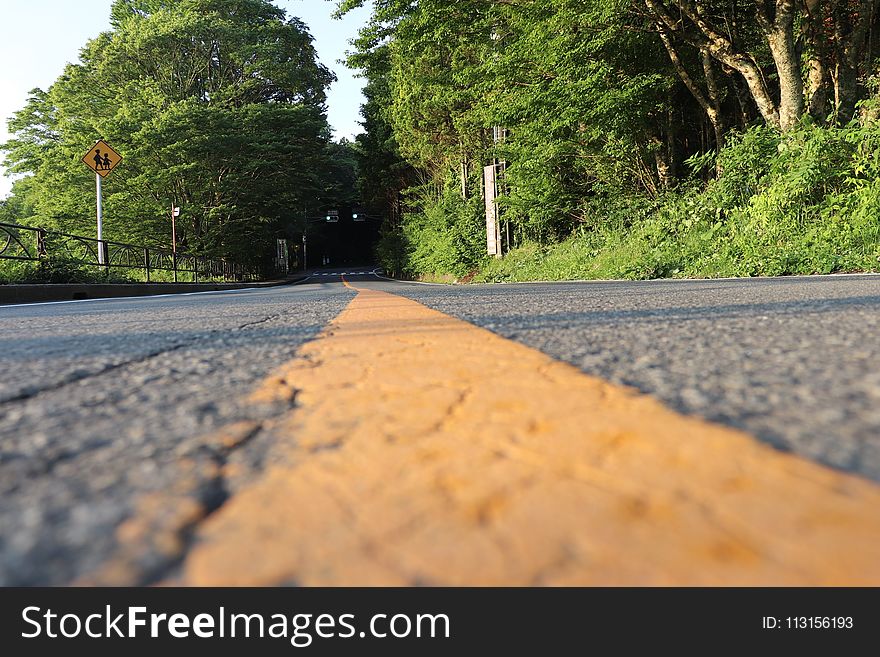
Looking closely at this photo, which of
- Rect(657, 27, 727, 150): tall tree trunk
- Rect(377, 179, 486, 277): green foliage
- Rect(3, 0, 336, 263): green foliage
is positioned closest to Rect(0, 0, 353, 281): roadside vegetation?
Rect(3, 0, 336, 263): green foliage

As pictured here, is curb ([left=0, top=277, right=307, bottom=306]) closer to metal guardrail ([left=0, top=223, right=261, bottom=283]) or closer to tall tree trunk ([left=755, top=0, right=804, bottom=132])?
metal guardrail ([left=0, top=223, right=261, bottom=283])

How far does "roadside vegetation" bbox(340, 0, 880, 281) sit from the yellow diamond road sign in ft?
26.9

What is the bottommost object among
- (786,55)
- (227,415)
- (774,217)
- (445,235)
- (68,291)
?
(227,415)

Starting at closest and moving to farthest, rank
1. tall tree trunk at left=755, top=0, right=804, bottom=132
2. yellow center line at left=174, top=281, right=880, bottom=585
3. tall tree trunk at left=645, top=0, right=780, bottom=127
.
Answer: yellow center line at left=174, top=281, right=880, bottom=585 < tall tree trunk at left=755, top=0, right=804, bottom=132 < tall tree trunk at left=645, top=0, right=780, bottom=127

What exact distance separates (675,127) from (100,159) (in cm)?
1499

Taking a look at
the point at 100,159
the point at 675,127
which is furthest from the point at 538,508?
the point at 100,159

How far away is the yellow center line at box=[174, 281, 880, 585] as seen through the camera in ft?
1.51

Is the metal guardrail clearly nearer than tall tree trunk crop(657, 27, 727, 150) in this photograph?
Yes

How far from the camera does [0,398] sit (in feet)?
4.23

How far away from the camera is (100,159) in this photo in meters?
15.3

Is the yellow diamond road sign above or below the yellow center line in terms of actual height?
above

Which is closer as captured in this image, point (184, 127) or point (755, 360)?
point (755, 360)

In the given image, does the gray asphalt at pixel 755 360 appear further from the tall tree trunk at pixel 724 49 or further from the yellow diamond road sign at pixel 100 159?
the yellow diamond road sign at pixel 100 159

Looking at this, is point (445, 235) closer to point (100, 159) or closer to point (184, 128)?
point (184, 128)
